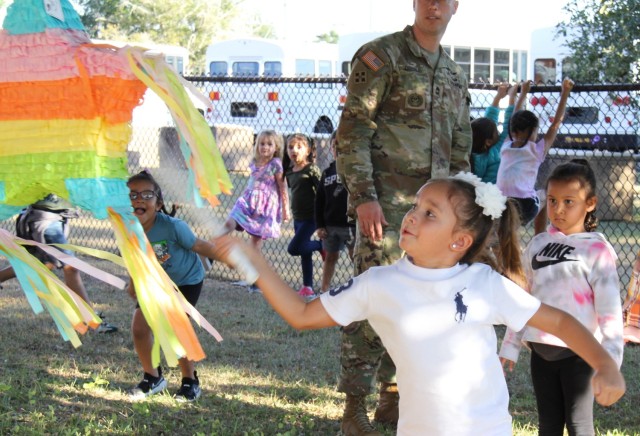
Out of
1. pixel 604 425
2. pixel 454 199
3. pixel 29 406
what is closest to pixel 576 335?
pixel 454 199

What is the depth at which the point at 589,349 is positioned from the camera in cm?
194

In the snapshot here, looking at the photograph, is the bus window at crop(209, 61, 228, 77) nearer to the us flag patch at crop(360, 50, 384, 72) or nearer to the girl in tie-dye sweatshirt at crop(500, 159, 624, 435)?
the us flag patch at crop(360, 50, 384, 72)

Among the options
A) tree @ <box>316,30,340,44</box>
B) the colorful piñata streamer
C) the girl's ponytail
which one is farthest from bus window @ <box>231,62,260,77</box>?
tree @ <box>316,30,340,44</box>

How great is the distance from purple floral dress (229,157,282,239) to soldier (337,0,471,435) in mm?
3099

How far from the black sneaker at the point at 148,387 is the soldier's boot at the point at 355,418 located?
3.16ft

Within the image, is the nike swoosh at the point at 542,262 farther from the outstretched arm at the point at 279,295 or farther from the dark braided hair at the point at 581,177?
the outstretched arm at the point at 279,295

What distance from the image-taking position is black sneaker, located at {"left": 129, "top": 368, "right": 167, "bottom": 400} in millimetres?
3779

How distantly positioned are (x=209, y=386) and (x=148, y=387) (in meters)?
0.29

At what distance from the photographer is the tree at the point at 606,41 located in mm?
10977

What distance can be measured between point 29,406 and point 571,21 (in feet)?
33.3

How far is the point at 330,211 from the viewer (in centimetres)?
594

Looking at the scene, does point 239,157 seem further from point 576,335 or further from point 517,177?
point 576,335

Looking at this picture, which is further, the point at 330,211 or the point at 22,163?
the point at 330,211

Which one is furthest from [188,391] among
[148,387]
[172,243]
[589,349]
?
[589,349]
